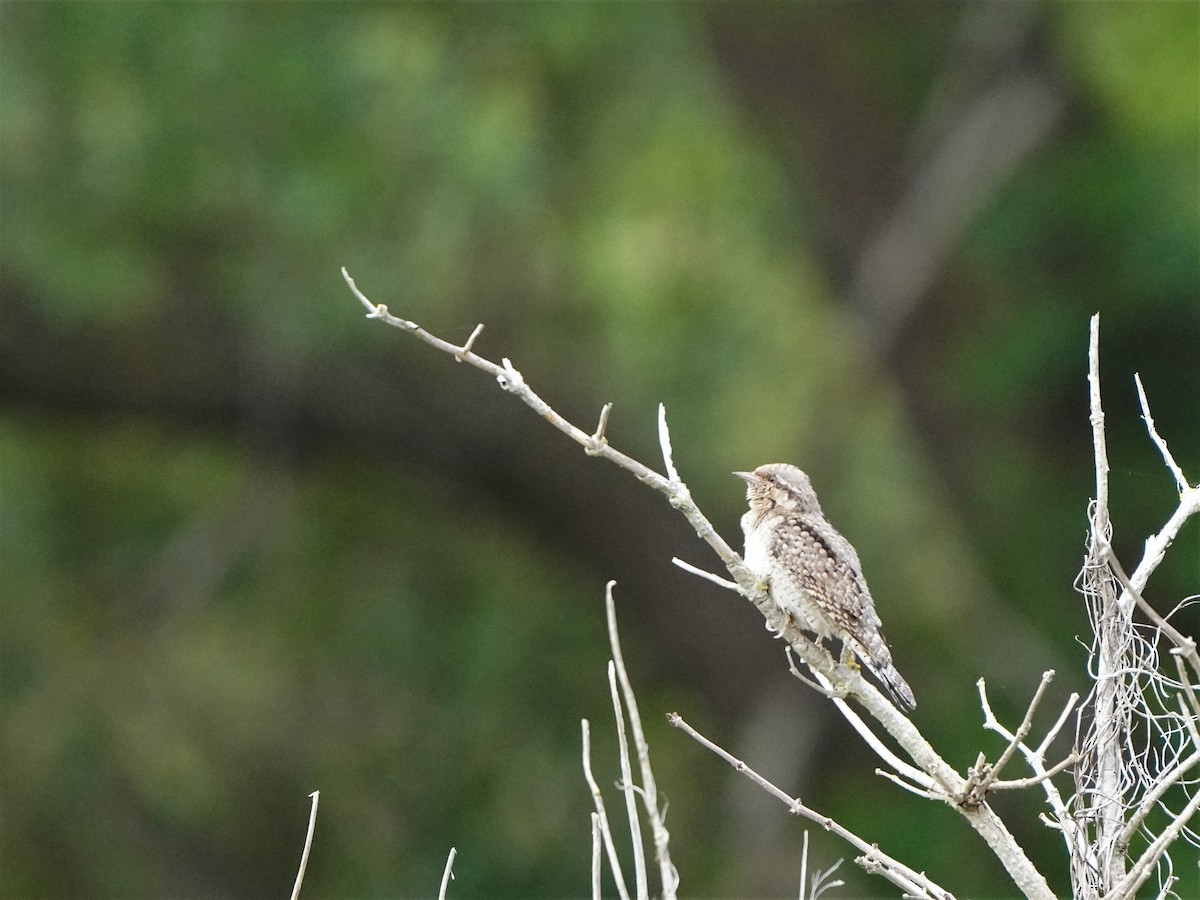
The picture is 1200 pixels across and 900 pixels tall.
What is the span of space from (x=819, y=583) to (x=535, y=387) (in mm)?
5481

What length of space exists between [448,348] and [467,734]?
436 inches

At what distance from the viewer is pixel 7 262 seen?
953cm

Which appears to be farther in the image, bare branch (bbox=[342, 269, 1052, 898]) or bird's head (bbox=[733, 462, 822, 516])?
bird's head (bbox=[733, 462, 822, 516])

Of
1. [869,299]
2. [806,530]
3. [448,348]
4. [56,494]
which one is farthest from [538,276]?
[448,348]

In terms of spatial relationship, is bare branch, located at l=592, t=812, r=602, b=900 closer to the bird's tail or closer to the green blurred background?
the bird's tail

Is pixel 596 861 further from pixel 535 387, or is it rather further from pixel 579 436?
pixel 535 387

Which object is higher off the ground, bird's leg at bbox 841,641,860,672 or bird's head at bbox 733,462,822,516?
bird's head at bbox 733,462,822,516

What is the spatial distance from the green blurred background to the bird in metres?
4.67

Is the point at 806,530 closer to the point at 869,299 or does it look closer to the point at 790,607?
the point at 790,607

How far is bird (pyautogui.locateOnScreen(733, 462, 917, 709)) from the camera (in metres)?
4.95

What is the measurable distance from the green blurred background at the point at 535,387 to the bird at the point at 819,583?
15.3 feet

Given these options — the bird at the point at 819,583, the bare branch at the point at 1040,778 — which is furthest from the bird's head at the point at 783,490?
the bare branch at the point at 1040,778

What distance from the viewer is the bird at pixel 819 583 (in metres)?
4.95

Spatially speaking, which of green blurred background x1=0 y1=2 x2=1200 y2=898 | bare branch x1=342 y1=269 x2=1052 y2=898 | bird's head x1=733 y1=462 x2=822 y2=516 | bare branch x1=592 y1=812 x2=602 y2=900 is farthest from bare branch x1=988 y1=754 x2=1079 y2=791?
green blurred background x1=0 y1=2 x2=1200 y2=898
